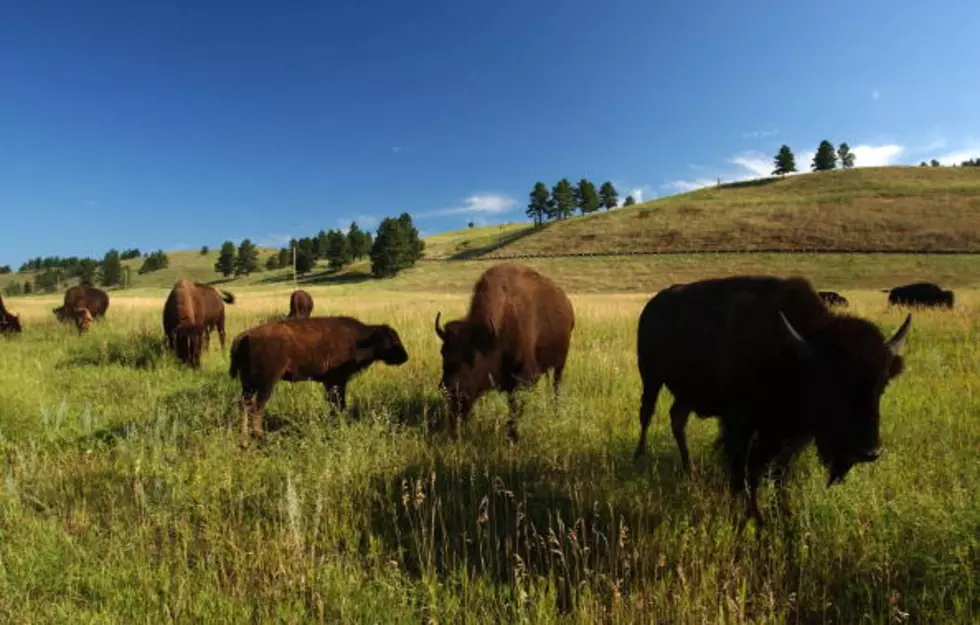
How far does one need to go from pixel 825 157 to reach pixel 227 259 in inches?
5145

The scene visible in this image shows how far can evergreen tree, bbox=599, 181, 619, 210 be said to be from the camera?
120856 mm

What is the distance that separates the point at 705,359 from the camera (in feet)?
13.9

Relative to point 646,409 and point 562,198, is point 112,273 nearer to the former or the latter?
point 562,198

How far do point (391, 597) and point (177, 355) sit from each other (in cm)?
942

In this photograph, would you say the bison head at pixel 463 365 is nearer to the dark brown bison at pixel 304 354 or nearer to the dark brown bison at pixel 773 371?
the dark brown bison at pixel 773 371

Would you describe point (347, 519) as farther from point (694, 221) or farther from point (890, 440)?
point (694, 221)

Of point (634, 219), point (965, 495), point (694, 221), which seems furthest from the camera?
point (634, 219)

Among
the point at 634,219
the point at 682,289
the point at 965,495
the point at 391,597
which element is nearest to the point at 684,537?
the point at 391,597

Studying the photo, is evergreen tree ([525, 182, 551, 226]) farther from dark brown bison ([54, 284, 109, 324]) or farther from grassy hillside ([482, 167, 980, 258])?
dark brown bison ([54, 284, 109, 324])

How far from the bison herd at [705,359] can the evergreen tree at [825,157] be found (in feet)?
440

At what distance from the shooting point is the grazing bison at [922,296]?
1947 centimetres

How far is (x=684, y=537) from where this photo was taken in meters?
3.03

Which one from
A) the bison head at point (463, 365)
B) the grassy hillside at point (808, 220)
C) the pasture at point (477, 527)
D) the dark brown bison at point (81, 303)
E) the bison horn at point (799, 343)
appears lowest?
the pasture at point (477, 527)

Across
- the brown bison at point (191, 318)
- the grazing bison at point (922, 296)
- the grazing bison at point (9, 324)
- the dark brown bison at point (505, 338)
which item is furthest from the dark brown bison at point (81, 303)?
the grazing bison at point (922, 296)
